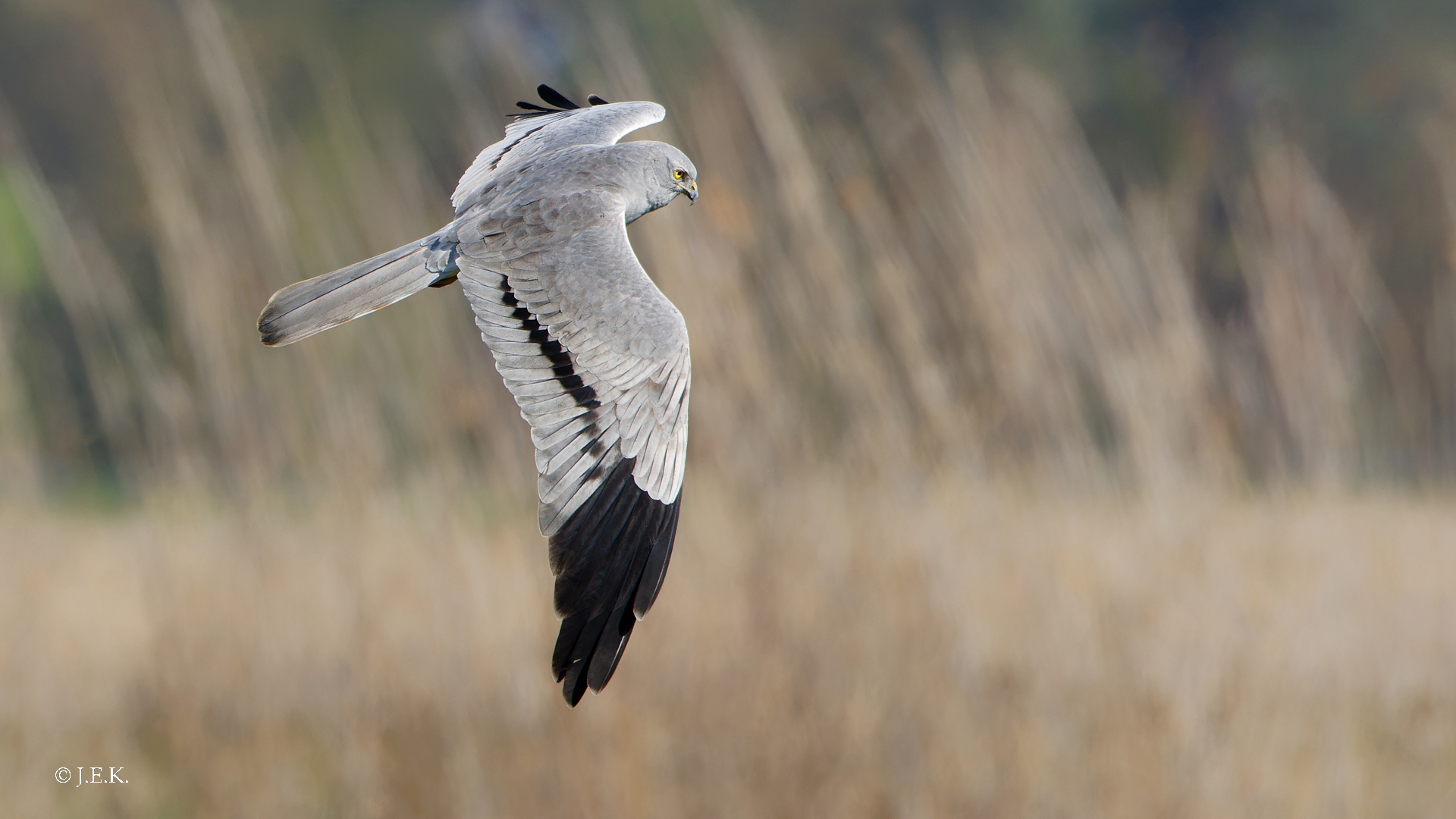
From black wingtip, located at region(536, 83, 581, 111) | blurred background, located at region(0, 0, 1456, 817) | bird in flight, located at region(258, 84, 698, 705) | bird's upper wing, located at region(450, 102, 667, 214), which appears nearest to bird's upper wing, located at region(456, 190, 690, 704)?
bird in flight, located at region(258, 84, 698, 705)

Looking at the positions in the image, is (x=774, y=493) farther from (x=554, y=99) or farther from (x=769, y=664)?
(x=554, y=99)

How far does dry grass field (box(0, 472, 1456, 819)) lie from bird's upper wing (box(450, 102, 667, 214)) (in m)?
1.47

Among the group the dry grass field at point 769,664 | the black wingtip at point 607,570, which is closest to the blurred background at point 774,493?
the dry grass field at point 769,664

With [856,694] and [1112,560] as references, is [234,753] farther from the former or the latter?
[1112,560]

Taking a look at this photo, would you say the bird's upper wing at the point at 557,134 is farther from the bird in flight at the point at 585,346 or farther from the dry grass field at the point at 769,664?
the dry grass field at the point at 769,664

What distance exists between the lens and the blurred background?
10.8 ft

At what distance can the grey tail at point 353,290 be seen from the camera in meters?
1.50

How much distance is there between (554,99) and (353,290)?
117 centimetres

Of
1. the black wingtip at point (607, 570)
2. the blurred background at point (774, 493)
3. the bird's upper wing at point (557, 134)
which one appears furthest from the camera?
the blurred background at point (774, 493)

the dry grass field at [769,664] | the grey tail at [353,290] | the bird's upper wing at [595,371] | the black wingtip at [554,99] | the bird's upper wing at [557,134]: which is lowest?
Answer: the dry grass field at [769,664]

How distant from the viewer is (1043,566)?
13.3 ft

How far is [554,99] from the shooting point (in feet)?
8.61

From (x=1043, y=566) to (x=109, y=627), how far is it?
442 cm

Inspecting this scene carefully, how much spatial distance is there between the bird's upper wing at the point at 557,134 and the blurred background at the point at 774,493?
0.46 metres
